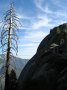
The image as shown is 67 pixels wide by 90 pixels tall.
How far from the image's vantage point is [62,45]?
24219mm

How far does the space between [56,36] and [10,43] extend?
33.6ft

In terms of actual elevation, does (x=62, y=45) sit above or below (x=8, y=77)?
above

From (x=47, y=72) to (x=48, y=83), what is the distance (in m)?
1.23


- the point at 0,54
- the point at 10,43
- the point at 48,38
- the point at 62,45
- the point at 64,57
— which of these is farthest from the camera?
the point at 0,54

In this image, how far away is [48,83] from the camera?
20.4 meters

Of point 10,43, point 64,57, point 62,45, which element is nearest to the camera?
point 64,57

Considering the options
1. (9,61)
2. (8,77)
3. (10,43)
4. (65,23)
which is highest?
(65,23)

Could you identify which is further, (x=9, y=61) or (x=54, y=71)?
(x=9, y=61)

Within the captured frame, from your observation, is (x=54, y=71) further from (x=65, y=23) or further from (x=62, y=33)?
(x=65, y=23)

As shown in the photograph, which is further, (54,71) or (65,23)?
(65,23)

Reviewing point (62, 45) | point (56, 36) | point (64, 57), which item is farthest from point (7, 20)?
point (64, 57)

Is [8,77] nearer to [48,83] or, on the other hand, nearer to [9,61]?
[9,61]

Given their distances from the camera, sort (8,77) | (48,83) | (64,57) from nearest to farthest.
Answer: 1. (48,83)
2. (64,57)
3. (8,77)

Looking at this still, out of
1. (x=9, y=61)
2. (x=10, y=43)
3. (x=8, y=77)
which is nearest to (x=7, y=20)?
(x=10, y=43)
